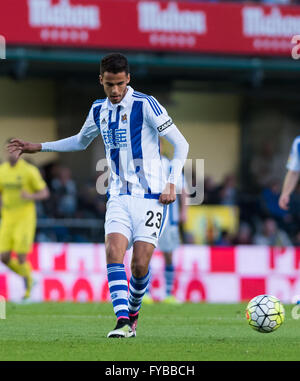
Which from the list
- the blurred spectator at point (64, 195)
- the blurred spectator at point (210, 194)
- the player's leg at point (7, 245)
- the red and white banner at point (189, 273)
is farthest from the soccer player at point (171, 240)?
the blurred spectator at point (210, 194)

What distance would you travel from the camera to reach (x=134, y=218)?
8.11 meters

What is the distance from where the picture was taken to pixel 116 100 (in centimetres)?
814

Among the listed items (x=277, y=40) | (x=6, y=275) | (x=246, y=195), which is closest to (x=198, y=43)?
(x=277, y=40)

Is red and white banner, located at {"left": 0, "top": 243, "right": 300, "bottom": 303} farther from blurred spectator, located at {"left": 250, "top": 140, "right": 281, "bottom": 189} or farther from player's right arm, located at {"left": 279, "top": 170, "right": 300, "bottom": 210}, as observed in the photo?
blurred spectator, located at {"left": 250, "top": 140, "right": 281, "bottom": 189}

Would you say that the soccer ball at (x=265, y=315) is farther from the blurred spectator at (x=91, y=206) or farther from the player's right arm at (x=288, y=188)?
the blurred spectator at (x=91, y=206)

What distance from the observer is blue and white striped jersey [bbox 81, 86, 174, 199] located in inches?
321

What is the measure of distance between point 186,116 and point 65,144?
52.0ft

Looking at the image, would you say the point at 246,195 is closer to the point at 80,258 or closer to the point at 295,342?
the point at 80,258

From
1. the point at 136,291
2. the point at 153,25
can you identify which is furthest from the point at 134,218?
the point at 153,25

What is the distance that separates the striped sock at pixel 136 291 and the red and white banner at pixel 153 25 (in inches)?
470

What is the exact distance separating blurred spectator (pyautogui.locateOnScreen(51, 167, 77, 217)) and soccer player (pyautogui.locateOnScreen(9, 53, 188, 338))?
37.5 ft

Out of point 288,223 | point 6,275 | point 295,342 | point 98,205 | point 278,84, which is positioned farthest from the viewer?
point 278,84

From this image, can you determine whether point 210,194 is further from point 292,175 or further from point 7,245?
point 292,175

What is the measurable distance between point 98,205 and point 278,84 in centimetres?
701
